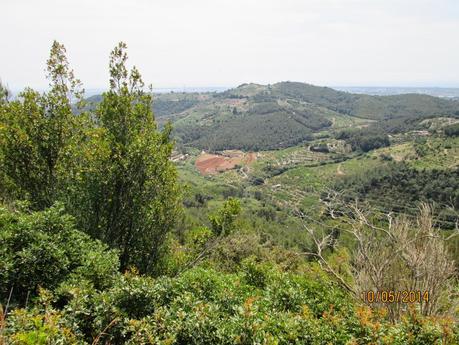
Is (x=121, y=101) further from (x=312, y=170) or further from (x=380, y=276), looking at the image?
(x=312, y=170)

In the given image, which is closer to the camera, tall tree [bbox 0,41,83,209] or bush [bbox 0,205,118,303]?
bush [bbox 0,205,118,303]

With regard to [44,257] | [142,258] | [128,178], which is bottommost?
[142,258]

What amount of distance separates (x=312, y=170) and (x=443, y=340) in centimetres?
15304

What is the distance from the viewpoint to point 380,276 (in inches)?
422
